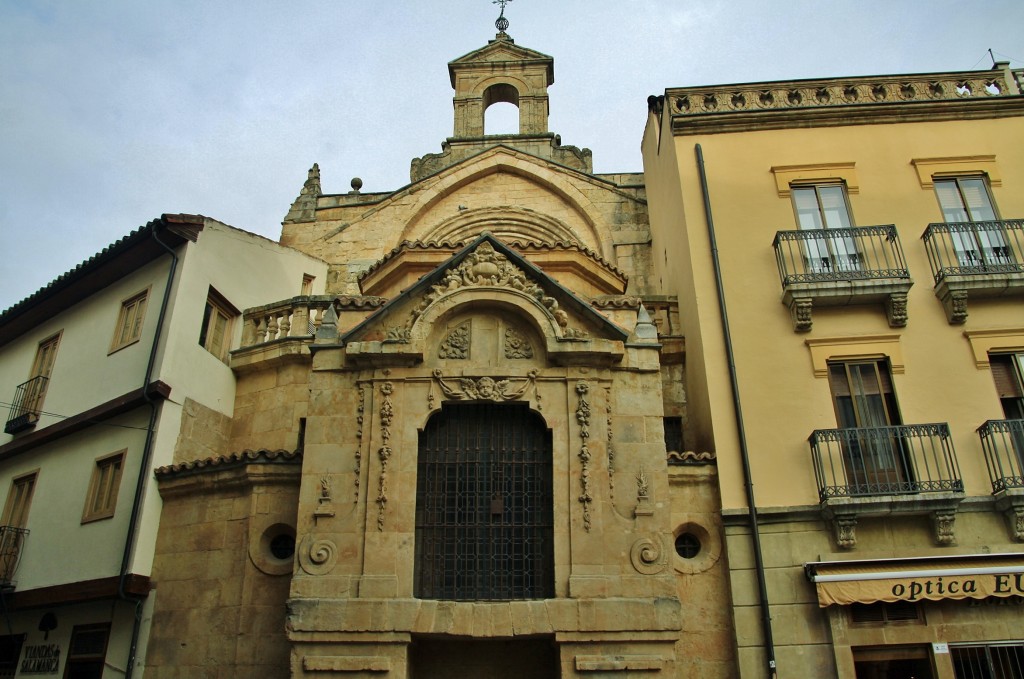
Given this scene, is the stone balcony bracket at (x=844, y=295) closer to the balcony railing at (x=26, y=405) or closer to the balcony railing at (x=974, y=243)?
the balcony railing at (x=974, y=243)

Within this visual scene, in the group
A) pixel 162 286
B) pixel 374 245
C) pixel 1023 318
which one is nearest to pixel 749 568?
pixel 1023 318

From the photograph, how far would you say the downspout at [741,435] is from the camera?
1251cm


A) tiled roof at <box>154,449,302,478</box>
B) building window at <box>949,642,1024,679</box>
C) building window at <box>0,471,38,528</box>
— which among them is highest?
building window at <box>0,471,38,528</box>

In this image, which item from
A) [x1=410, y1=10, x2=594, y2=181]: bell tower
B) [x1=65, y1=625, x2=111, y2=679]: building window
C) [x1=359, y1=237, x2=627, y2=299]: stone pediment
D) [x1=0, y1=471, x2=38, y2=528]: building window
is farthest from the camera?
[x1=410, y1=10, x2=594, y2=181]: bell tower

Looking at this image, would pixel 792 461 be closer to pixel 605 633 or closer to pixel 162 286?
pixel 605 633

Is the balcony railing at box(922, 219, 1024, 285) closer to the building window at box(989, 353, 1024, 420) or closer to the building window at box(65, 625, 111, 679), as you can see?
the building window at box(989, 353, 1024, 420)

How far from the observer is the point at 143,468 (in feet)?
49.3

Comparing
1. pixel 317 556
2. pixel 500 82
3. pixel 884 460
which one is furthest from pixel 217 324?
pixel 500 82

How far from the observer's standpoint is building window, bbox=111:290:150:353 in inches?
671

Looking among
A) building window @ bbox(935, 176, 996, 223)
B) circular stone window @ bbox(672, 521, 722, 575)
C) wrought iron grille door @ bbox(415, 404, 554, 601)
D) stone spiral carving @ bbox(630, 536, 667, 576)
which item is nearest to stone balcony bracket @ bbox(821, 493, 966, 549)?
circular stone window @ bbox(672, 521, 722, 575)

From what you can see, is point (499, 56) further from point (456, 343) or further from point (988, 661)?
point (988, 661)

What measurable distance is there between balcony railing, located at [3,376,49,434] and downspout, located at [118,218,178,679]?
4.71 meters

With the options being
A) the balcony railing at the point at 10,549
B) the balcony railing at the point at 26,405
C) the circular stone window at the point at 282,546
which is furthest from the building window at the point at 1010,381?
the balcony railing at the point at 26,405

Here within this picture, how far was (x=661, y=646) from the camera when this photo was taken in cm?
1160
